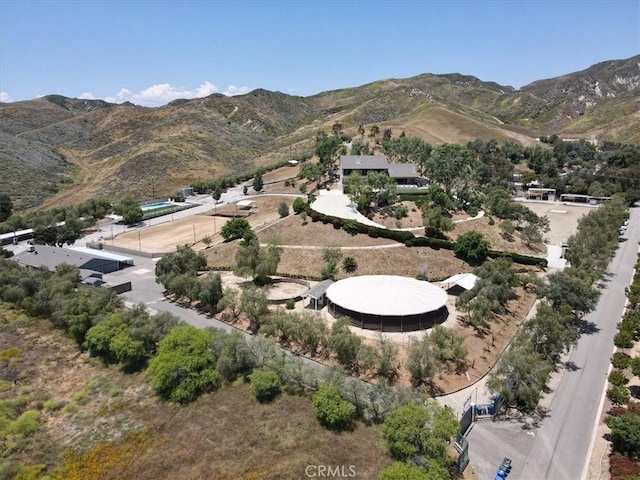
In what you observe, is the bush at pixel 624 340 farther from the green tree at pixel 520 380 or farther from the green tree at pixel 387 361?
the green tree at pixel 387 361

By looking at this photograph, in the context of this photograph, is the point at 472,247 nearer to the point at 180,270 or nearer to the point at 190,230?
the point at 180,270

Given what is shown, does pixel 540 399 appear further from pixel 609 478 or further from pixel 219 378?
pixel 219 378

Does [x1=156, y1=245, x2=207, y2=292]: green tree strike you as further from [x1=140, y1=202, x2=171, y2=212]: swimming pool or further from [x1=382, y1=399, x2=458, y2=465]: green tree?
[x1=140, y1=202, x2=171, y2=212]: swimming pool

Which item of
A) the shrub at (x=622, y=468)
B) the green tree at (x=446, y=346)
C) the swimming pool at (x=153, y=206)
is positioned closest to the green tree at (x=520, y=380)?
the green tree at (x=446, y=346)

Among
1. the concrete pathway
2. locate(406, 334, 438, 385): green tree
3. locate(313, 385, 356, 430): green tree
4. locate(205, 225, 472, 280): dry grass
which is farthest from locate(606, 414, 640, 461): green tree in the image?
the concrete pathway

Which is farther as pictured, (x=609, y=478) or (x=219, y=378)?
(x=219, y=378)

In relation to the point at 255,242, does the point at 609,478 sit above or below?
below

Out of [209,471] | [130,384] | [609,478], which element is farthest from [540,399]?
[130,384]
